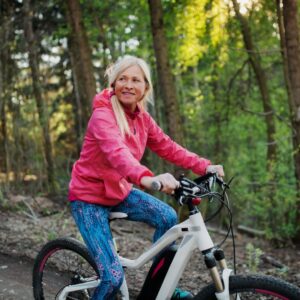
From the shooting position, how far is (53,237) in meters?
7.55

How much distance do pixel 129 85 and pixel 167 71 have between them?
5142mm

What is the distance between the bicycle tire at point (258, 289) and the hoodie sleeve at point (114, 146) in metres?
0.84

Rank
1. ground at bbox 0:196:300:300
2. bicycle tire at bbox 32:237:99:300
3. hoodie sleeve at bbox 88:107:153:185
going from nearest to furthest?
hoodie sleeve at bbox 88:107:153:185
bicycle tire at bbox 32:237:99:300
ground at bbox 0:196:300:300

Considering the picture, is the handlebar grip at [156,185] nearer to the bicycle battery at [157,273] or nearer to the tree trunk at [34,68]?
the bicycle battery at [157,273]

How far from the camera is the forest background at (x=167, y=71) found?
30.8 feet

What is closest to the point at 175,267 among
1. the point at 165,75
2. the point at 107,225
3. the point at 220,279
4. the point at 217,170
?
the point at 220,279

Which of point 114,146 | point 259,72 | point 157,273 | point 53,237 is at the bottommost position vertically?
point 53,237

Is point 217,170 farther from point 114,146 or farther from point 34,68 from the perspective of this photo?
point 34,68

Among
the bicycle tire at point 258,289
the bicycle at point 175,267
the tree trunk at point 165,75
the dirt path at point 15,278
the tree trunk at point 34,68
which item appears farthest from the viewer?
the tree trunk at point 34,68

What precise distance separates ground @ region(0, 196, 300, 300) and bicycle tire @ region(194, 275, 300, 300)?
271cm

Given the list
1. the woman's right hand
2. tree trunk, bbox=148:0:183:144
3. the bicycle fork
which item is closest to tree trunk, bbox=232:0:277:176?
tree trunk, bbox=148:0:183:144

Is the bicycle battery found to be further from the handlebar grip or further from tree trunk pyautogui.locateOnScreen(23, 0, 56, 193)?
tree trunk pyautogui.locateOnScreen(23, 0, 56, 193)

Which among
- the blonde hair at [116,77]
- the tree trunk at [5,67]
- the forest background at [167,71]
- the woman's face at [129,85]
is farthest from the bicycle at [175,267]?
the tree trunk at [5,67]

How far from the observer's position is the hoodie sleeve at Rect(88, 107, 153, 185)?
10.3ft
